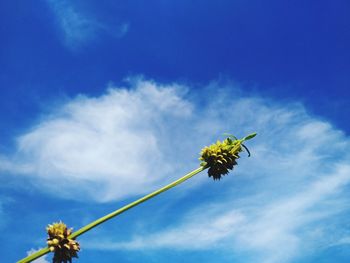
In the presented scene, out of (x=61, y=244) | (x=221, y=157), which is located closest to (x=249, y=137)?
(x=221, y=157)

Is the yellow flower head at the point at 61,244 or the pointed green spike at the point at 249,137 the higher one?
the pointed green spike at the point at 249,137

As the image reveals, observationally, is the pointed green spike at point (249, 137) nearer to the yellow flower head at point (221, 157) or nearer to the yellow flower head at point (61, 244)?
the yellow flower head at point (221, 157)

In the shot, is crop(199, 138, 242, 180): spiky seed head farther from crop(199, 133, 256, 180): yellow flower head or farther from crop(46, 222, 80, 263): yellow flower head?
crop(46, 222, 80, 263): yellow flower head

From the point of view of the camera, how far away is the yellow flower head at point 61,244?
162 inches

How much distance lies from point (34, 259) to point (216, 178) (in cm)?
300

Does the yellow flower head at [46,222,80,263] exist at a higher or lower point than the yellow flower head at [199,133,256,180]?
lower

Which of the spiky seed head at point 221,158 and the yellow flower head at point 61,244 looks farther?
the spiky seed head at point 221,158

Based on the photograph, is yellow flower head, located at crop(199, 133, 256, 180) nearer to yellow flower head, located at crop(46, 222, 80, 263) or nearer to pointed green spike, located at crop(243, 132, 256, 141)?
pointed green spike, located at crop(243, 132, 256, 141)

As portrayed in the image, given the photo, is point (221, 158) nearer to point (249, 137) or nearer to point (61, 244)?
Answer: point (249, 137)

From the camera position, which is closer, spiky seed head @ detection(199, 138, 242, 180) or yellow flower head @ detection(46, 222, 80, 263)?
yellow flower head @ detection(46, 222, 80, 263)

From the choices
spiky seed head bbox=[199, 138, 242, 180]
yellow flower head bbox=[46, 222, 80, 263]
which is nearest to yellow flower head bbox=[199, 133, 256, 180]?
spiky seed head bbox=[199, 138, 242, 180]

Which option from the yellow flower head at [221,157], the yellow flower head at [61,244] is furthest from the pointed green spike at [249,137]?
the yellow flower head at [61,244]

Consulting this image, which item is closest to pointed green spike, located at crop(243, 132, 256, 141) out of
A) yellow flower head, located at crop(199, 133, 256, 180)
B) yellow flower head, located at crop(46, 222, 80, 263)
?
yellow flower head, located at crop(199, 133, 256, 180)

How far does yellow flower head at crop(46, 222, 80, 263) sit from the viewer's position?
4.12 metres
